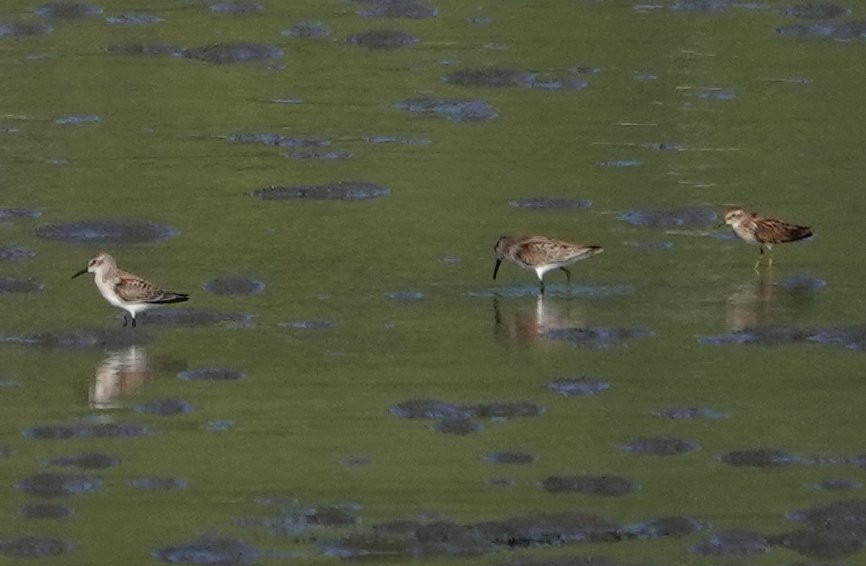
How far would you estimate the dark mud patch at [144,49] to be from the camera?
88.4 ft

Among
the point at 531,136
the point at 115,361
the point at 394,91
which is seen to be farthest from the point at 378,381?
the point at 394,91

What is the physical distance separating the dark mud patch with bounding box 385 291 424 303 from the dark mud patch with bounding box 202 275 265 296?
1.01m

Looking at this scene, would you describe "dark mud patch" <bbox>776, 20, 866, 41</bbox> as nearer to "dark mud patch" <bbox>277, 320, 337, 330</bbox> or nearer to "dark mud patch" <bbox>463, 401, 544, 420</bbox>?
"dark mud patch" <bbox>277, 320, 337, 330</bbox>

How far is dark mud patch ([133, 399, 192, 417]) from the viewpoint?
1515 cm

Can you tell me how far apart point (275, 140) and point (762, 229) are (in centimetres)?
606

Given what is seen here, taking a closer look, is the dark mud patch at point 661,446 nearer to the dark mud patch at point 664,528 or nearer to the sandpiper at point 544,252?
the dark mud patch at point 664,528

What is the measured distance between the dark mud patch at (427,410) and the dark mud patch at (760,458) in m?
1.78

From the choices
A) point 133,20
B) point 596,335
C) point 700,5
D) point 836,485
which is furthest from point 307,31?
point 836,485

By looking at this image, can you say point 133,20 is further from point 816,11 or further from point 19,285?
point 19,285

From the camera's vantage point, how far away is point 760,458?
46.5 ft

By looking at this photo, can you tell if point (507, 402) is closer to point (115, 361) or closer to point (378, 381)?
point (378, 381)

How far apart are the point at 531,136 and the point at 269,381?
7.80 metres

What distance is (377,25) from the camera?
28.2 m

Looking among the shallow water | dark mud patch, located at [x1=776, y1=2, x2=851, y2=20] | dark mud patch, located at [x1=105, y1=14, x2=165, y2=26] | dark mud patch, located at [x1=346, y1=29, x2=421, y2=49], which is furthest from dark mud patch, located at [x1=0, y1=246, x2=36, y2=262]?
dark mud patch, located at [x1=776, y1=2, x2=851, y2=20]
